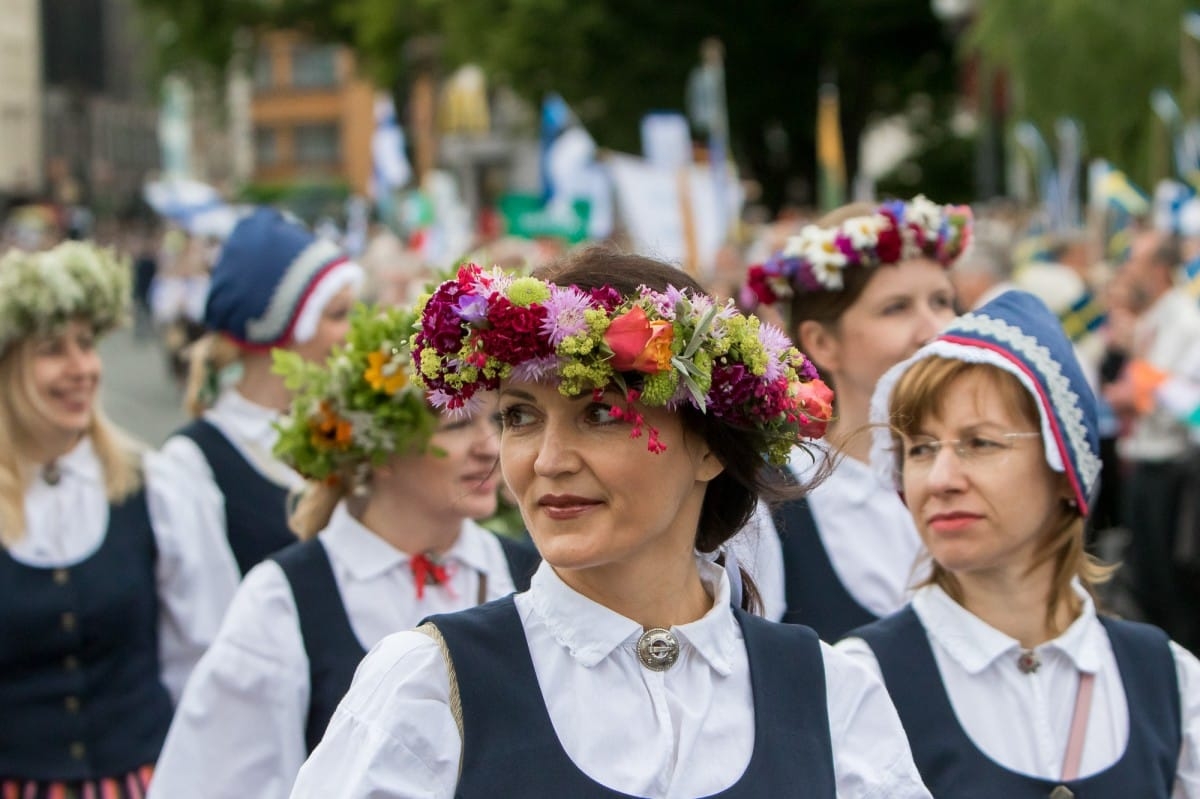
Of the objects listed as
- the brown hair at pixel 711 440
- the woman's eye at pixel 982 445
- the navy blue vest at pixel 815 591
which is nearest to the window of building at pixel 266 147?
the navy blue vest at pixel 815 591

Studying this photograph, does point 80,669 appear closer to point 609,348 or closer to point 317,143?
point 609,348

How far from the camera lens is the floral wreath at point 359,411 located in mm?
4305

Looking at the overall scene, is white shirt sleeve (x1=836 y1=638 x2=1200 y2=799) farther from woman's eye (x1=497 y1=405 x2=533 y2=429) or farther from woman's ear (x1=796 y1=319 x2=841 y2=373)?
woman's ear (x1=796 y1=319 x2=841 y2=373)

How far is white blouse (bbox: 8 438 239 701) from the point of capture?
16.4 feet

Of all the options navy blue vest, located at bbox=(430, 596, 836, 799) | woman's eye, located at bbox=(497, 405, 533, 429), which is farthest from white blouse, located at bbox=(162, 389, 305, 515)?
navy blue vest, located at bbox=(430, 596, 836, 799)

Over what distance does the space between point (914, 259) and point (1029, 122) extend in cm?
1848

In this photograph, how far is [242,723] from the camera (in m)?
3.86

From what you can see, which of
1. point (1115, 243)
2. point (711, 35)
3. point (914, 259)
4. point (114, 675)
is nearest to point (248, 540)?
point (114, 675)

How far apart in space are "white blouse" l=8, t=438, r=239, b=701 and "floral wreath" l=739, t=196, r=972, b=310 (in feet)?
5.55

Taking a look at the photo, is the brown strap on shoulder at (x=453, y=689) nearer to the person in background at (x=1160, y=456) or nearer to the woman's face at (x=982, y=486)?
the woman's face at (x=982, y=486)

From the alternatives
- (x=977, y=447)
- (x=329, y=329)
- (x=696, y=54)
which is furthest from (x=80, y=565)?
(x=696, y=54)

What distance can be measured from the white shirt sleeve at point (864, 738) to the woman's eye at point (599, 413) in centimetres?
48

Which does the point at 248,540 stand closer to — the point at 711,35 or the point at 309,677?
the point at 309,677

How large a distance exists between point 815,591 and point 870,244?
0.88m
